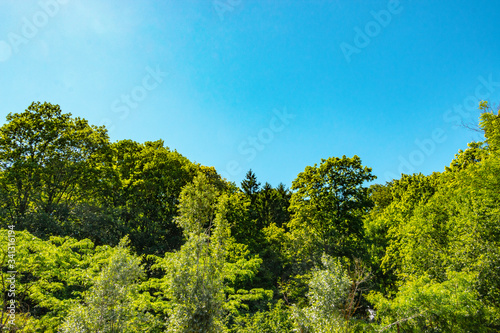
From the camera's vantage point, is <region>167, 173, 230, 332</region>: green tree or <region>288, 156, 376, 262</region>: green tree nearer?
<region>167, 173, 230, 332</region>: green tree

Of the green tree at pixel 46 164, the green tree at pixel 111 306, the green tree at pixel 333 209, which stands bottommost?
the green tree at pixel 111 306

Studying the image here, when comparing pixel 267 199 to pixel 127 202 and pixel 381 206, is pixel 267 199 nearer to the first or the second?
pixel 381 206

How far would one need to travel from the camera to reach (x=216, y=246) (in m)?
9.61

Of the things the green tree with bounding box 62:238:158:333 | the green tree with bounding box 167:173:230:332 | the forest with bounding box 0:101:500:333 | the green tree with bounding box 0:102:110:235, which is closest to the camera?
the green tree with bounding box 62:238:158:333

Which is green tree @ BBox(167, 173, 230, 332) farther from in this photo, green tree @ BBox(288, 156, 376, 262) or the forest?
green tree @ BBox(288, 156, 376, 262)

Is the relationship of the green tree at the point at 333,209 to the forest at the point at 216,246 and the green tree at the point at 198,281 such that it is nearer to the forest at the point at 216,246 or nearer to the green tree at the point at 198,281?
the forest at the point at 216,246

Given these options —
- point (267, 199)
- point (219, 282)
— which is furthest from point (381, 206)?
point (219, 282)

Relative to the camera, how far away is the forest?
30.7ft

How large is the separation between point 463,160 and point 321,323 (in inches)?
824


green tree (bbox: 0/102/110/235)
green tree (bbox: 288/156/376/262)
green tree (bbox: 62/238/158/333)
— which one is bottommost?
green tree (bbox: 62/238/158/333)

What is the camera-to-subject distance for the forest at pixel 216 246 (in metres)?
9.35

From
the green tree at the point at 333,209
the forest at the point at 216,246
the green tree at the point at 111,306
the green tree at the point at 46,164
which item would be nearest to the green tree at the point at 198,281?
the forest at the point at 216,246

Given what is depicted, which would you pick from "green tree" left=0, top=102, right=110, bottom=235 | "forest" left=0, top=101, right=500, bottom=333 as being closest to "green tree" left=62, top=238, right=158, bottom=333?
"forest" left=0, top=101, right=500, bottom=333

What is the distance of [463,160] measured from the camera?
22.8 meters
